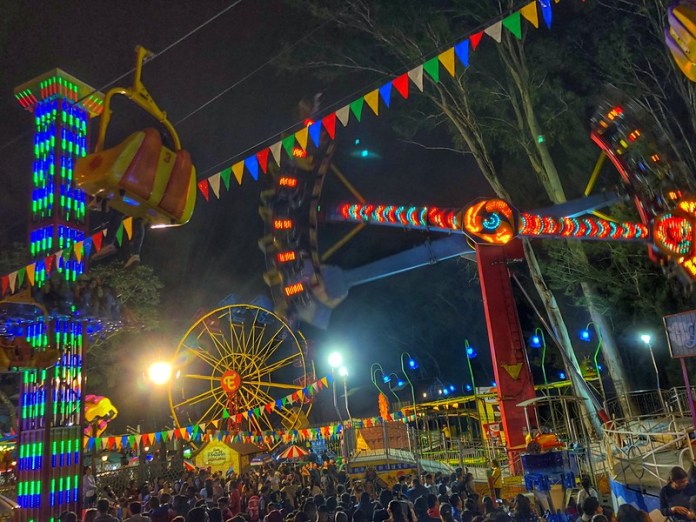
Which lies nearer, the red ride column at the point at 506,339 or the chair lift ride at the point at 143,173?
the chair lift ride at the point at 143,173

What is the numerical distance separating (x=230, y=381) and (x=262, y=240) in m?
7.68

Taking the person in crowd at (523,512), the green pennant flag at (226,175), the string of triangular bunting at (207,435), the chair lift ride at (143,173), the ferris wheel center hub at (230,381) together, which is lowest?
the person in crowd at (523,512)

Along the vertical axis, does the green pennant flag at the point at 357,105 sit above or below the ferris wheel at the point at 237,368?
above

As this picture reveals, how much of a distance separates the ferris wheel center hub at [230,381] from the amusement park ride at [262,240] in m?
0.04

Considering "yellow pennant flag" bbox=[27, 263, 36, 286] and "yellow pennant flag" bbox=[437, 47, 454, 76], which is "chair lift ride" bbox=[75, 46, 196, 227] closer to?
"yellow pennant flag" bbox=[437, 47, 454, 76]

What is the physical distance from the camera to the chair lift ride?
13.8 feet

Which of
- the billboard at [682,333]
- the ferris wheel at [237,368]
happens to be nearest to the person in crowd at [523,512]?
the billboard at [682,333]

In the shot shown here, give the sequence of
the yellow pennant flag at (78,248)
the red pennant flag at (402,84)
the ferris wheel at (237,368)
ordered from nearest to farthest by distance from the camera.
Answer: the red pennant flag at (402,84) < the yellow pennant flag at (78,248) < the ferris wheel at (237,368)

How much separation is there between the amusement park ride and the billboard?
5186 mm

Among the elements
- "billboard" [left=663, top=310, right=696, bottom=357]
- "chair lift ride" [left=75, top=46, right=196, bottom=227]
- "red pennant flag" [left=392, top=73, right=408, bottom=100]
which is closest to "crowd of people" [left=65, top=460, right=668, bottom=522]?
"billboard" [left=663, top=310, right=696, bottom=357]

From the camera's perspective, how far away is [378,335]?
42000 millimetres

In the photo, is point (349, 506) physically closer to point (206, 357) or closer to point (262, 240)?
point (206, 357)

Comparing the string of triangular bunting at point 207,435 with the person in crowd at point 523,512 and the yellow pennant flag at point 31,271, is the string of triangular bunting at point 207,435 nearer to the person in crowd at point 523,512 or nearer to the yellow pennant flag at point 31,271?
the yellow pennant flag at point 31,271

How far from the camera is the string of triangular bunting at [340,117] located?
690 centimetres
